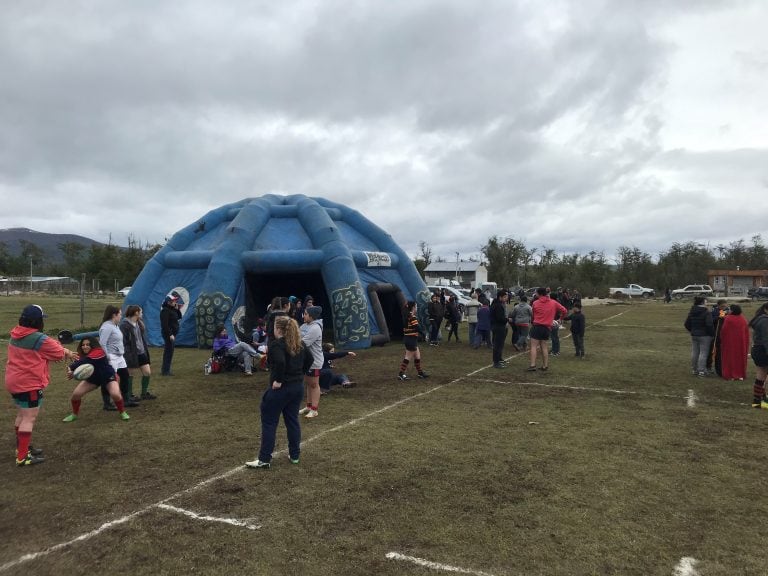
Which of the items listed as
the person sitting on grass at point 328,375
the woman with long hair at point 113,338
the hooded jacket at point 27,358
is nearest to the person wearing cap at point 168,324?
the woman with long hair at point 113,338

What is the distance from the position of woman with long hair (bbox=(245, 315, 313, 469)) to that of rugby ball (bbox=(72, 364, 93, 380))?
3146 millimetres

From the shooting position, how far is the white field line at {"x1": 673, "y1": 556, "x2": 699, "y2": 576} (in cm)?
367

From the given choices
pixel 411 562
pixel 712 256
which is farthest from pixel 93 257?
pixel 712 256

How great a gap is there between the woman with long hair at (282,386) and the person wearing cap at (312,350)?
1879 mm

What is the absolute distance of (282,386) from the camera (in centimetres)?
553

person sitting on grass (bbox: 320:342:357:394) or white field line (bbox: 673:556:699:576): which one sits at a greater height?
person sitting on grass (bbox: 320:342:357:394)

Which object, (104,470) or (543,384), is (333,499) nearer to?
(104,470)

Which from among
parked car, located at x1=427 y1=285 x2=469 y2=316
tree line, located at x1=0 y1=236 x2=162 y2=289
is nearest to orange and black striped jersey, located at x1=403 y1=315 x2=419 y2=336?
parked car, located at x1=427 y1=285 x2=469 y2=316

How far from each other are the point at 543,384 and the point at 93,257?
2342 inches

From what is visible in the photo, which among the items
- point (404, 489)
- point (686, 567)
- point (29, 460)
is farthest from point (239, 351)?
point (686, 567)

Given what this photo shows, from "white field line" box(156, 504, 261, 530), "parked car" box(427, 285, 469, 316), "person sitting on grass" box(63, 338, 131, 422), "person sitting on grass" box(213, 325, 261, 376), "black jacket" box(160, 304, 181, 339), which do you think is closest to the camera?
"white field line" box(156, 504, 261, 530)

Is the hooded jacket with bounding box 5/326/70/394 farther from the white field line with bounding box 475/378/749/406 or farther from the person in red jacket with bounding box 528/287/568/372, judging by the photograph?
the person in red jacket with bounding box 528/287/568/372

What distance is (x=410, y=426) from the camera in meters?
7.26

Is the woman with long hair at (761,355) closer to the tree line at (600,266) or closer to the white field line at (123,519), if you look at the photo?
the white field line at (123,519)
